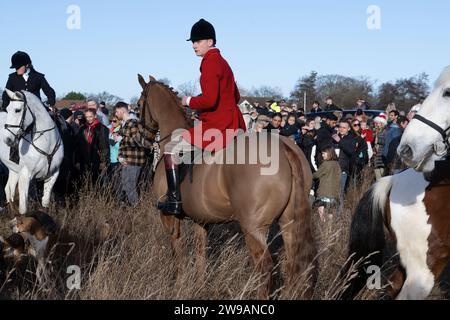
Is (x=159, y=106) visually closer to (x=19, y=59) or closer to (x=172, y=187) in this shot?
(x=172, y=187)

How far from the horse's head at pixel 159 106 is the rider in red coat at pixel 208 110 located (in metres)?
0.61

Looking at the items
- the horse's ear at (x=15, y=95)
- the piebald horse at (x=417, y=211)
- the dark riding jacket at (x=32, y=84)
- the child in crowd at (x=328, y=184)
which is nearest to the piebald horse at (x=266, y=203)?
the piebald horse at (x=417, y=211)

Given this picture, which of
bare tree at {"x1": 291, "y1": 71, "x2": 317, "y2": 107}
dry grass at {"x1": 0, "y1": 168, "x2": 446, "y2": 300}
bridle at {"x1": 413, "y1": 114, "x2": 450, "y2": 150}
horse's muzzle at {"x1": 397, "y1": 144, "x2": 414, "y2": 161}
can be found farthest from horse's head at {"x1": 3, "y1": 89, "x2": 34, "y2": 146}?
bare tree at {"x1": 291, "y1": 71, "x2": 317, "y2": 107}

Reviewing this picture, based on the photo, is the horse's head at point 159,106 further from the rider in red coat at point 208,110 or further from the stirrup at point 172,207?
the stirrup at point 172,207

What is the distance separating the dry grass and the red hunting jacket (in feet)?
3.38

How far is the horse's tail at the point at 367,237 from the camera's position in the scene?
554 centimetres

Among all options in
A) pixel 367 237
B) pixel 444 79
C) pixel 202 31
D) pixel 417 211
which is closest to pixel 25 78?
pixel 202 31

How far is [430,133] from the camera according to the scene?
4.77 meters

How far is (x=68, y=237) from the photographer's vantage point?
7.91m

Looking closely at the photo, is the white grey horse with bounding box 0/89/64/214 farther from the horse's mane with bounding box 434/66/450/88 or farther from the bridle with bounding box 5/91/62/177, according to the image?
the horse's mane with bounding box 434/66/450/88

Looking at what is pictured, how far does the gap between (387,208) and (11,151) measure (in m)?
6.46

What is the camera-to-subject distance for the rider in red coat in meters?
6.36

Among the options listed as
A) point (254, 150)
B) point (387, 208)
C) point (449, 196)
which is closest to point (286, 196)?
point (254, 150)

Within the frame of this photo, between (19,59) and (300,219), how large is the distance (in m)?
7.20
